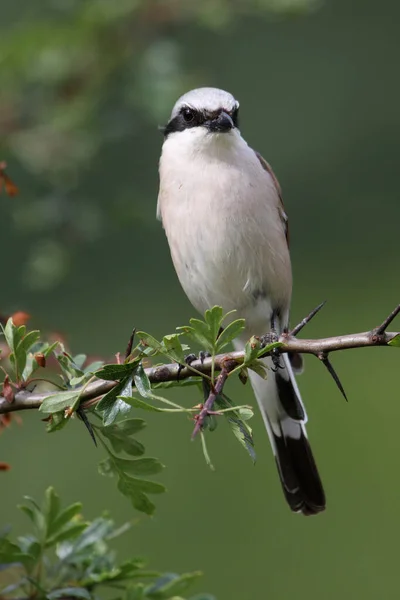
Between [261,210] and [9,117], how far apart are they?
2.49 feet

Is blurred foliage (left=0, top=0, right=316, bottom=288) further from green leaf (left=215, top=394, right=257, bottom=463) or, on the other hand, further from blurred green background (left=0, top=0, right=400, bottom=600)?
green leaf (left=215, top=394, right=257, bottom=463)

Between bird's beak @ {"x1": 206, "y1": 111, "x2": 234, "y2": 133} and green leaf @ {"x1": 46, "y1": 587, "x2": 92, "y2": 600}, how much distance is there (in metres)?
1.45

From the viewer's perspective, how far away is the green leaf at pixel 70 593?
172cm

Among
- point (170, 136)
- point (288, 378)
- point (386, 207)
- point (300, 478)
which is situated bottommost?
point (300, 478)

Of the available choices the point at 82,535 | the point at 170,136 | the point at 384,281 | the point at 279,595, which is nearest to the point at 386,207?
the point at 384,281

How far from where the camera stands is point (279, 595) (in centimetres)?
493

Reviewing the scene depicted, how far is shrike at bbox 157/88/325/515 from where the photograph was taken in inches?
110

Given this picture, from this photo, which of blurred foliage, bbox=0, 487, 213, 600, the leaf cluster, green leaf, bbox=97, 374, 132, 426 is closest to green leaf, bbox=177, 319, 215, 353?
the leaf cluster

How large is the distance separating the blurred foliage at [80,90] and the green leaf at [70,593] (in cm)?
122

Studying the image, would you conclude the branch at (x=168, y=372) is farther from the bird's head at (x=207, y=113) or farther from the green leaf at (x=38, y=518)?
the bird's head at (x=207, y=113)

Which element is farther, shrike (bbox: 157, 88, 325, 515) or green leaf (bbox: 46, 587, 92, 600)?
shrike (bbox: 157, 88, 325, 515)

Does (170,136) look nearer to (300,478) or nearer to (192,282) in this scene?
(192,282)

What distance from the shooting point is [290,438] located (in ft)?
9.93

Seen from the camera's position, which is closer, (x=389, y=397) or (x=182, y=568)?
(x=182, y=568)
